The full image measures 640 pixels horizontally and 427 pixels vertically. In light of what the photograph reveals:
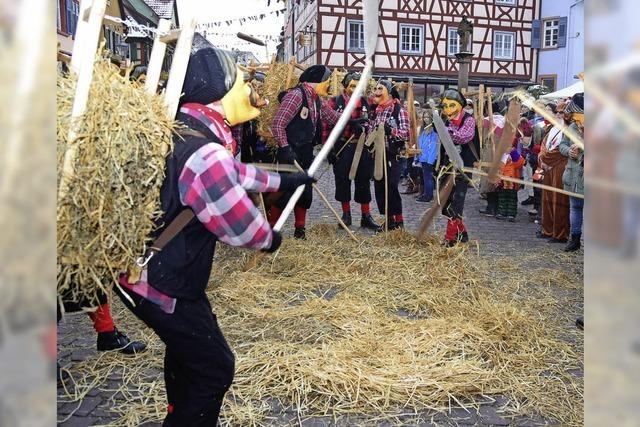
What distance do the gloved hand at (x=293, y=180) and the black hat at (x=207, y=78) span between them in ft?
1.35

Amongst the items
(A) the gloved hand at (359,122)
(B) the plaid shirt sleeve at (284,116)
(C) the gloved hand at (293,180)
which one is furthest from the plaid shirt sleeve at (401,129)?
(C) the gloved hand at (293,180)

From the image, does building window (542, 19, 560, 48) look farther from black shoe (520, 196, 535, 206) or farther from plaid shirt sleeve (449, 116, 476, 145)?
plaid shirt sleeve (449, 116, 476, 145)

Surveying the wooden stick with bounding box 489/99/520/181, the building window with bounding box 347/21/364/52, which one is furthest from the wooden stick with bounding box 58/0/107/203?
the building window with bounding box 347/21/364/52

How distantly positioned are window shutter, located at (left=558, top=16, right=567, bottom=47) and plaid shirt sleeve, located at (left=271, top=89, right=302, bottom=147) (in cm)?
2731

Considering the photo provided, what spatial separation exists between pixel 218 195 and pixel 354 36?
2697 centimetres

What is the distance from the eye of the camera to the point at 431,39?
95.7 feet

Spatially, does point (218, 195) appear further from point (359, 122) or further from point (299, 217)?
point (359, 122)

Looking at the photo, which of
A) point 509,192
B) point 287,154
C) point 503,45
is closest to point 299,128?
point 287,154

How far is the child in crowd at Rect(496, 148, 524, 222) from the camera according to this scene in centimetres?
938

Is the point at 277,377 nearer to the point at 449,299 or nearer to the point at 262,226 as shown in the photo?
the point at 262,226
